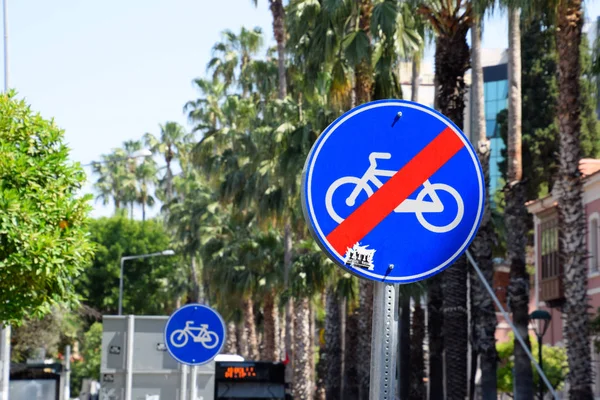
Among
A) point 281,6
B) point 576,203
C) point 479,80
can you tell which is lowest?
point 576,203

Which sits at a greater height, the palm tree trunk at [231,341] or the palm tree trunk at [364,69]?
the palm tree trunk at [364,69]

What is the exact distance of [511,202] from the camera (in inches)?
1016

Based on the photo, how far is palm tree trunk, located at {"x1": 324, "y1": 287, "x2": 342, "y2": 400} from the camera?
3794cm

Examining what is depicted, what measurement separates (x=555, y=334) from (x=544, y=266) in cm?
308

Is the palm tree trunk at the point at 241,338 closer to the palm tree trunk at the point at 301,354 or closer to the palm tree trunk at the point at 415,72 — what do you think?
the palm tree trunk at the point at 301,354

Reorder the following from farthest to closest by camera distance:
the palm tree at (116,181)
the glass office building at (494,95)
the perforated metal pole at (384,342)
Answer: the palm tree at (116,181)
the glass office building at (494,95)
the perforated metal pole at (384,342)

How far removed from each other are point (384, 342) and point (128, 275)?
77.1 m

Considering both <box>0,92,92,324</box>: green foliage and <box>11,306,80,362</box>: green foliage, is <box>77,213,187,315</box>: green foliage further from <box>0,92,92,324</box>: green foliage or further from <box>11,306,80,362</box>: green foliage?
<box>0,92,92,324</box>: green foliage

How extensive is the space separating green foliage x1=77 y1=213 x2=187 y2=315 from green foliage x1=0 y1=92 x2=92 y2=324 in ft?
195

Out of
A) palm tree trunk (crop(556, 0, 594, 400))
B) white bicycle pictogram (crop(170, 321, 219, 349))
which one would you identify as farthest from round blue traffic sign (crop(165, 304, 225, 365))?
palm tree trunk (crop(556, 0, 594, 400))

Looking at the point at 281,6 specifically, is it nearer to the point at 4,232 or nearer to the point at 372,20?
the point at 372,20

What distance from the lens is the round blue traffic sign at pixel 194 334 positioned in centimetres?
1110

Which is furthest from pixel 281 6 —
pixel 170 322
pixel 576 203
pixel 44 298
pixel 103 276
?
pixel 103 276

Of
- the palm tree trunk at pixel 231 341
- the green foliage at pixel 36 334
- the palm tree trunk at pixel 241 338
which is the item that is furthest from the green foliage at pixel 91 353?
the green foliage at pixel 36 334
